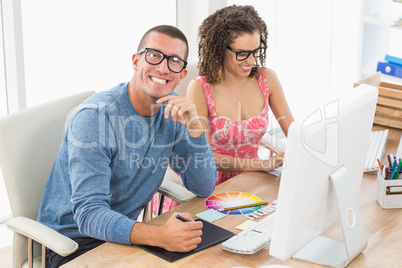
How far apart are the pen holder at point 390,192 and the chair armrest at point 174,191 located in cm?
63

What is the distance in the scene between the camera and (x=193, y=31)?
347 centimetres

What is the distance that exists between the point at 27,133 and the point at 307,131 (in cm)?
98

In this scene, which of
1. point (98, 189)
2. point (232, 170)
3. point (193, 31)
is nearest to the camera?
point (98, 189)

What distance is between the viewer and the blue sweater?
5.35 feet

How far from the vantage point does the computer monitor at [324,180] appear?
4.21ft

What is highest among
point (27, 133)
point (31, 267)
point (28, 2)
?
point (28, 2)

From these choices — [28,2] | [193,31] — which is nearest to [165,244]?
[28,2]

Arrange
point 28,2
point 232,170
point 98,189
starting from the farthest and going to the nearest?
1. point 28,2
2. point 232,170
3. point 98,189

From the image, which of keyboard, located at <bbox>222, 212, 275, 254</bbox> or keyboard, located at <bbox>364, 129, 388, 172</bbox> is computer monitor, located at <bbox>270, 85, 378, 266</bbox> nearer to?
keyboard, located at <bbox>222, 212, 275, 254</bbox>

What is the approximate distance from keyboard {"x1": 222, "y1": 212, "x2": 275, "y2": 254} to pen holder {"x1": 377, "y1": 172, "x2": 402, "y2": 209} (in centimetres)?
41

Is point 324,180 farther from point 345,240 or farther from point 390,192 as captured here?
point 390,192

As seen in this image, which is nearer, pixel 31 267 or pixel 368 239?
pixel 368 239

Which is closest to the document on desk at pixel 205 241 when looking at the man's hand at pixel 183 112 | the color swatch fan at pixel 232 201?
the color swatch fan at pixel 232 201

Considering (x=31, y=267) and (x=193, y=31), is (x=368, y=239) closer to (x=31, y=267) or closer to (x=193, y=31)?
(x=31, y=267)
